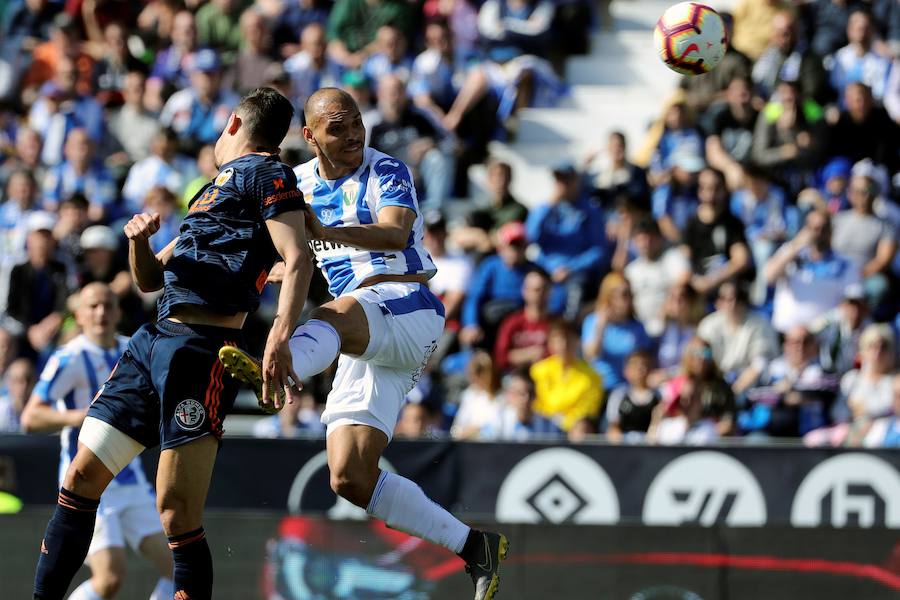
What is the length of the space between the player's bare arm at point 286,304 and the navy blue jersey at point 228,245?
22 centimetres

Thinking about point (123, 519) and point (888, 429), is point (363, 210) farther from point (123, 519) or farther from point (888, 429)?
point (888, 429)

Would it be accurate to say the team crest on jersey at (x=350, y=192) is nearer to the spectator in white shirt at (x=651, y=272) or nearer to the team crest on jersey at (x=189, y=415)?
the team crest on jersey at (x=189, y=415)

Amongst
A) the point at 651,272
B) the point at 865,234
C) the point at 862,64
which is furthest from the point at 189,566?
the point at 862,64

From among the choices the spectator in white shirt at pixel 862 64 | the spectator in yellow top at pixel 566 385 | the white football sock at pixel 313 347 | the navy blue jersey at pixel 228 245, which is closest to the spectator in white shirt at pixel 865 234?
the spectator in white shirt at pixel 862 64

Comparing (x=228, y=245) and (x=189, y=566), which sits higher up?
(x=228, y=245)

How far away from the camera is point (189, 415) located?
6598 mm

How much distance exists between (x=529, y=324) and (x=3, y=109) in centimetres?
734

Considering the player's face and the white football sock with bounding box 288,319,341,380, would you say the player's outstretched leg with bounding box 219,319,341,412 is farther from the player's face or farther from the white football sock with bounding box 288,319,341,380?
the player's face

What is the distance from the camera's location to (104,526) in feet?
→ 29.2

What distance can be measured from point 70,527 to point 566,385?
22.0 feet

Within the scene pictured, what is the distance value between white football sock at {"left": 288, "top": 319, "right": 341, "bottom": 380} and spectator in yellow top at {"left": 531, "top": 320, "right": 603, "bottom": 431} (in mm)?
6063

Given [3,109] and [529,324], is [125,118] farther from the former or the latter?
[529,324]

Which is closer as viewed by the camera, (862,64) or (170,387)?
(170,387)

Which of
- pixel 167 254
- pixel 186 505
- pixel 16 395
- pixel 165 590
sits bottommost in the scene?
pixel 16 395
